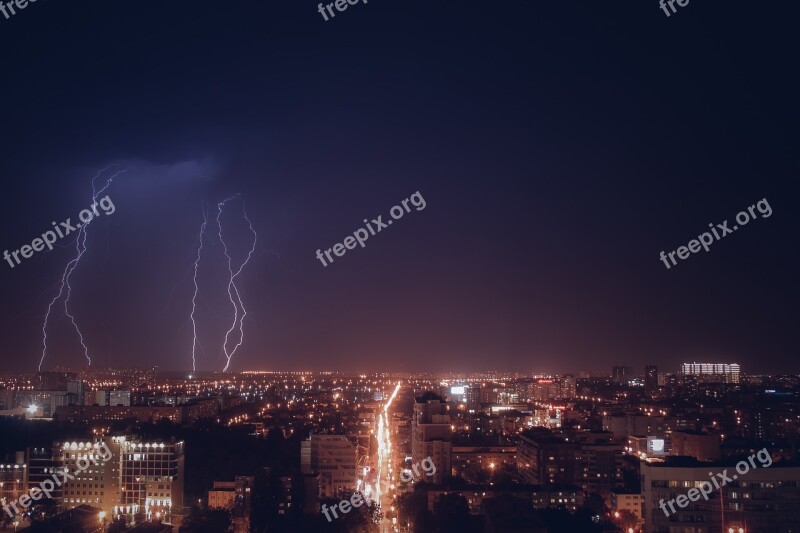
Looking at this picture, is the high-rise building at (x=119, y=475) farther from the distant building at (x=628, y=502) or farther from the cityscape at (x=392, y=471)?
the distant building at (x=628, y=502)

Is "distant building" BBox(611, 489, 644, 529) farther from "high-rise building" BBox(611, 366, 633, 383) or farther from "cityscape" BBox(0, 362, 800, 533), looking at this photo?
"high-rise building" BBox(611, 366, 633, 383)

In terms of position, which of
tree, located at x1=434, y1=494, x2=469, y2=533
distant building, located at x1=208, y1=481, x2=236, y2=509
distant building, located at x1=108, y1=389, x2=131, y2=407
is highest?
distant building, located at x1=108, y1=389, x2=131, y2=407

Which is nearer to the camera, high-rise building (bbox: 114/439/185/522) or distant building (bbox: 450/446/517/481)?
high-rise building (bbox: 114/439/185/522)

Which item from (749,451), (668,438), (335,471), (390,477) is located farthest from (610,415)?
(335,471)

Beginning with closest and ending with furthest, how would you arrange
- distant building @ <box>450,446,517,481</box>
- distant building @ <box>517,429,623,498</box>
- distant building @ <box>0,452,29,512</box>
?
distant building @ <box>0,452,29,512</box>, distant building @ <box>517,429,623,498</box>, distant building @ <box>450,446,517,481</box>

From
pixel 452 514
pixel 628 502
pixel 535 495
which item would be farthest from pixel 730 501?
pixel 452 514

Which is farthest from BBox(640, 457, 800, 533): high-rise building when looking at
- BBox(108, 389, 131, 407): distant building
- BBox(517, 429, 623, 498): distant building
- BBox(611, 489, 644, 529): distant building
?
BBox(108, 389, 131, 407): distant building

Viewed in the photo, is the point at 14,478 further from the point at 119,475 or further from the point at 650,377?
the point at 650,377
